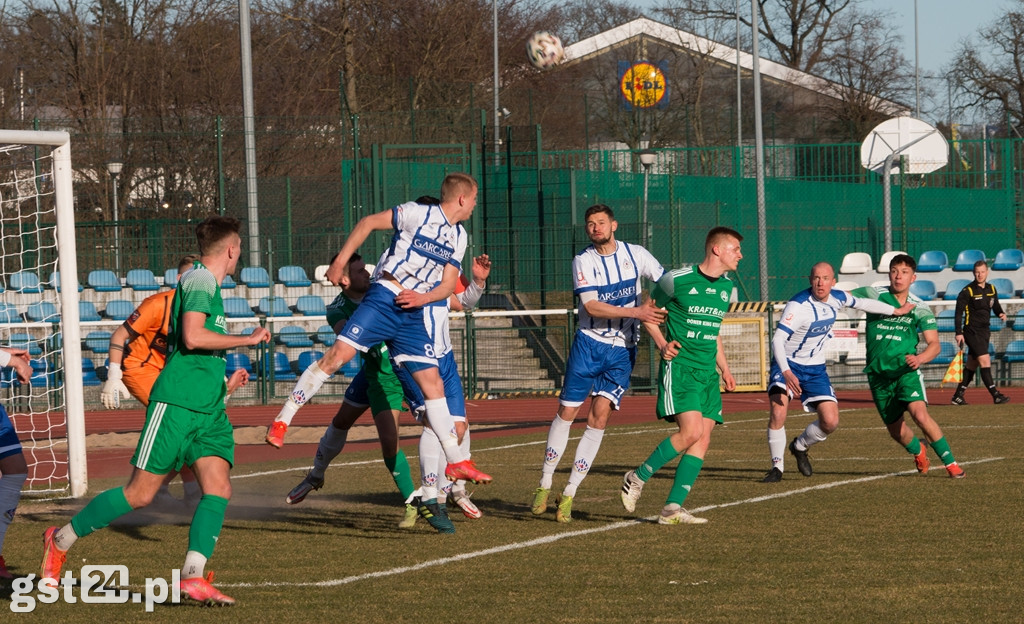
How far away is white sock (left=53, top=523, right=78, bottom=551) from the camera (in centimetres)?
620

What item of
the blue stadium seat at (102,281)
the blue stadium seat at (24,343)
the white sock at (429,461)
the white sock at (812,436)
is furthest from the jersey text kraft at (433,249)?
the blue stadium seat at (102,281)

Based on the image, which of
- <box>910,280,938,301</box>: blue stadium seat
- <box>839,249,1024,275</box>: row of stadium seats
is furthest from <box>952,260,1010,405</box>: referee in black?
<box>839,249,1024,275</box>: row of stadium seats

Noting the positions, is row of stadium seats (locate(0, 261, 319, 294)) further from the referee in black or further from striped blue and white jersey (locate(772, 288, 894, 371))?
striped blue and white jersey (locate(772, 288, 894, 371))

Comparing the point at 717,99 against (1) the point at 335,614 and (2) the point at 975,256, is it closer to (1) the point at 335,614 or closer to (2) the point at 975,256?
(2) the point at 975,256

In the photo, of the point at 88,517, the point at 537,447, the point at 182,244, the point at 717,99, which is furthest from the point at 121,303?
the point at 717,99

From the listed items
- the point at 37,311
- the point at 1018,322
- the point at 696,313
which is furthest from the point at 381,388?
the point at 1018,322

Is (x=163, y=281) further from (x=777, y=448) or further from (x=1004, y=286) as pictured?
(x=1004, y=286)

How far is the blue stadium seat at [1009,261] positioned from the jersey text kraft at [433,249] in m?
20.5

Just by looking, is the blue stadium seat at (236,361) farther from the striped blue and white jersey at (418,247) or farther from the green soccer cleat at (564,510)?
the striped blue and white jersey at (418,247)

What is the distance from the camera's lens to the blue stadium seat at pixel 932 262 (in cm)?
2617

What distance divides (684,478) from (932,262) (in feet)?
64.3

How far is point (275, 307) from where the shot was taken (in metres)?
22.8

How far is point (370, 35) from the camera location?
3944 centimetres

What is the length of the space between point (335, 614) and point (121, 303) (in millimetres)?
17876
